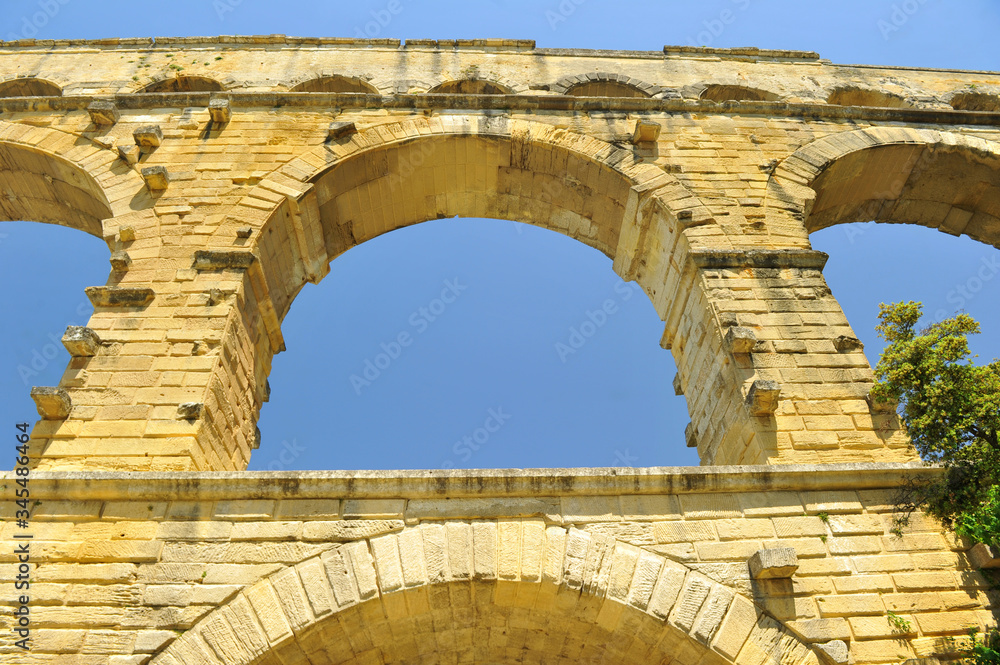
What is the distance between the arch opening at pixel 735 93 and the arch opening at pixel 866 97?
117 cm

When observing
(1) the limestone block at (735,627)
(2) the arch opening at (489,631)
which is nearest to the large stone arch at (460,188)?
(2) the arch opening at (489,631)

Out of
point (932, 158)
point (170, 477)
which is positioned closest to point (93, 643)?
point (170, 477)

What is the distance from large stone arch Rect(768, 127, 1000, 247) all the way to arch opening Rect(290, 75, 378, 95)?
22.0 feet

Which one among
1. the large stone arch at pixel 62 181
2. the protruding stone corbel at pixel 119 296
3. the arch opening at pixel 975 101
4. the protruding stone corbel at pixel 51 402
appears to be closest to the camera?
the protruding stone corbel at pixel 51 402

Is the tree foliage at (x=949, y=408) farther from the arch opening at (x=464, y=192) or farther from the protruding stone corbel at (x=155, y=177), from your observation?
the protruding stone corbel at (x=155, y=177)

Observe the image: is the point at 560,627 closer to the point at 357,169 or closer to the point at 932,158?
the point at 357,169

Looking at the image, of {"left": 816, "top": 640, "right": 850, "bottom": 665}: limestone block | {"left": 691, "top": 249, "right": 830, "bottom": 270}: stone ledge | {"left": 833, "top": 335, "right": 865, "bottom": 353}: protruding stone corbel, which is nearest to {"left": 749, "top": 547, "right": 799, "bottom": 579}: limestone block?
{"left": 816, "top": 640, "right": 850, "bottom": 665}: limestone block

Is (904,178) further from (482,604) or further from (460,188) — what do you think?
(482,604)

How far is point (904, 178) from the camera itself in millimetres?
9289

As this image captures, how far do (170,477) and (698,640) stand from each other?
3.62 meters

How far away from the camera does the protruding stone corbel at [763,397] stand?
5.74 meters

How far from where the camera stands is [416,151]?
28.2 ft

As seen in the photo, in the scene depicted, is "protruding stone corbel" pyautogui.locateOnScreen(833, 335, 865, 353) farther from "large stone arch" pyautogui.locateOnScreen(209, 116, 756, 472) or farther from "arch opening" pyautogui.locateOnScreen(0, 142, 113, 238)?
"arch opening" pyautogui.locateOnScreen(0, 142, 113, 238)

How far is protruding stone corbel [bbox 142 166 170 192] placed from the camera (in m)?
7.64
